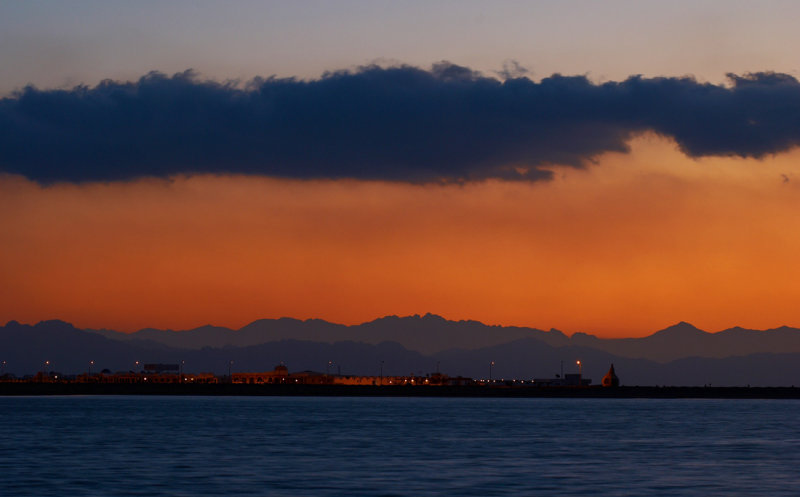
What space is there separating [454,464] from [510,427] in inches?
2213

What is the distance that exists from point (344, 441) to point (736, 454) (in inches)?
1390

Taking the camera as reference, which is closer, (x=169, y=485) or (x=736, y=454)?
(x=169, y=485)

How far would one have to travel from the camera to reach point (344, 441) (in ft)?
343

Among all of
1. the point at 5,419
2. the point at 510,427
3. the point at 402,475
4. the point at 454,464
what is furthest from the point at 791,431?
the point at 5,419

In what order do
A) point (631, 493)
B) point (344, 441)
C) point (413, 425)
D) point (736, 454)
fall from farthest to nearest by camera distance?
point (413, 425) < point (344, 441) < point (736, 454) < point (631, 493)

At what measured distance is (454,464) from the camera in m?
78.4

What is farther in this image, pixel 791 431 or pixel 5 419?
pixel 5 419

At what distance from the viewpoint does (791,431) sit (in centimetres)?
12912

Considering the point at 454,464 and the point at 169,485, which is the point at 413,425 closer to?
the point at 454,464

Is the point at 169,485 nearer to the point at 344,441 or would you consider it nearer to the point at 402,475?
the point at 402,475

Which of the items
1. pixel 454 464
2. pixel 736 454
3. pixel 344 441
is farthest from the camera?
pixel 344 441

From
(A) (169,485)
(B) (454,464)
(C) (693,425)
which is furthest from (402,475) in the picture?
(C) (693,425)

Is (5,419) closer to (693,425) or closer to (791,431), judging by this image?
(693,425)

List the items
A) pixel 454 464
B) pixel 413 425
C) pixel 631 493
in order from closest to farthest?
pixel 631 493
pixel 454 464
pixel 413 425
